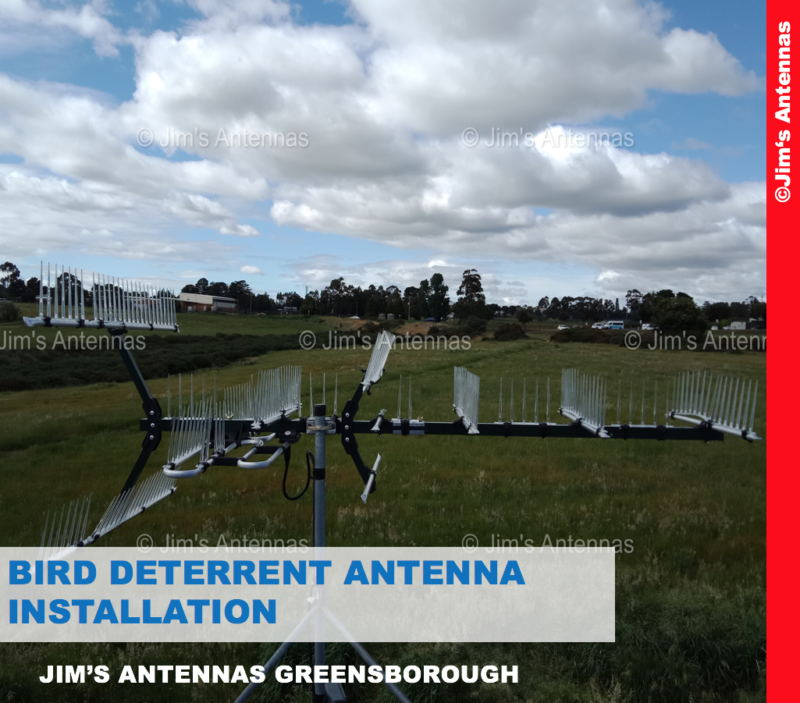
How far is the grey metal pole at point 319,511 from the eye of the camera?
4.41m

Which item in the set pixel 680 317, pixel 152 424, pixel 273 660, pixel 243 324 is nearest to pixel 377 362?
pixel 152 424

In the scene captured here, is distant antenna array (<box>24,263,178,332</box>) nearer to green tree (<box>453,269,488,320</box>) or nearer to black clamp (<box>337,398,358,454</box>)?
black clamp (<box>337,398,358,454</box>)

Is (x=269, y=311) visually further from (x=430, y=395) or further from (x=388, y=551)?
(x=388, y=551)

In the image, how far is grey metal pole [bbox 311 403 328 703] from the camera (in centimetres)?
441

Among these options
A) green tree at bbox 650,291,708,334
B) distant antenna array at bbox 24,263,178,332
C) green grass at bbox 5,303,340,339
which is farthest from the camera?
green tree at bbox 650,291,708,334

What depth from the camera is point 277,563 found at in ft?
24.5

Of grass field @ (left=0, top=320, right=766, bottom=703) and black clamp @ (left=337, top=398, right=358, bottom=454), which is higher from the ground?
black clamp @ (left=337, top=398, right=358, bottom=454)

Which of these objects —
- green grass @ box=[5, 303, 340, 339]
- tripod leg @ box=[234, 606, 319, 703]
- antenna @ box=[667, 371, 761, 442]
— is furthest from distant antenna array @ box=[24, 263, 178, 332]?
green grass @ box=[5, 303, 340, 339]

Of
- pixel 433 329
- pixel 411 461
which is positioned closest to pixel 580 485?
Result: pixel 411 461

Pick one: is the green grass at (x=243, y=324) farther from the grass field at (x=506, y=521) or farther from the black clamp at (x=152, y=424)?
the black clamp at (x=152, y=424)

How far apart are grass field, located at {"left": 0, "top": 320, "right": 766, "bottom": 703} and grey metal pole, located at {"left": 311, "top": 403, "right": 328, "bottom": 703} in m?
0.76

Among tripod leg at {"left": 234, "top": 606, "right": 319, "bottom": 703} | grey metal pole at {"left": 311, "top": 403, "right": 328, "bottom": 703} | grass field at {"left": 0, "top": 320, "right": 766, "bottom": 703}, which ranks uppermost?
grey metal pole at {"left": 311, "top": 403, "right": 328, "bottom": 703}

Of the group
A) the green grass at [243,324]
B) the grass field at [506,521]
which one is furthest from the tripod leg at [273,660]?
the green grass at [243,324]

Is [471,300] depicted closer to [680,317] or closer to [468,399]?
[680,317]
